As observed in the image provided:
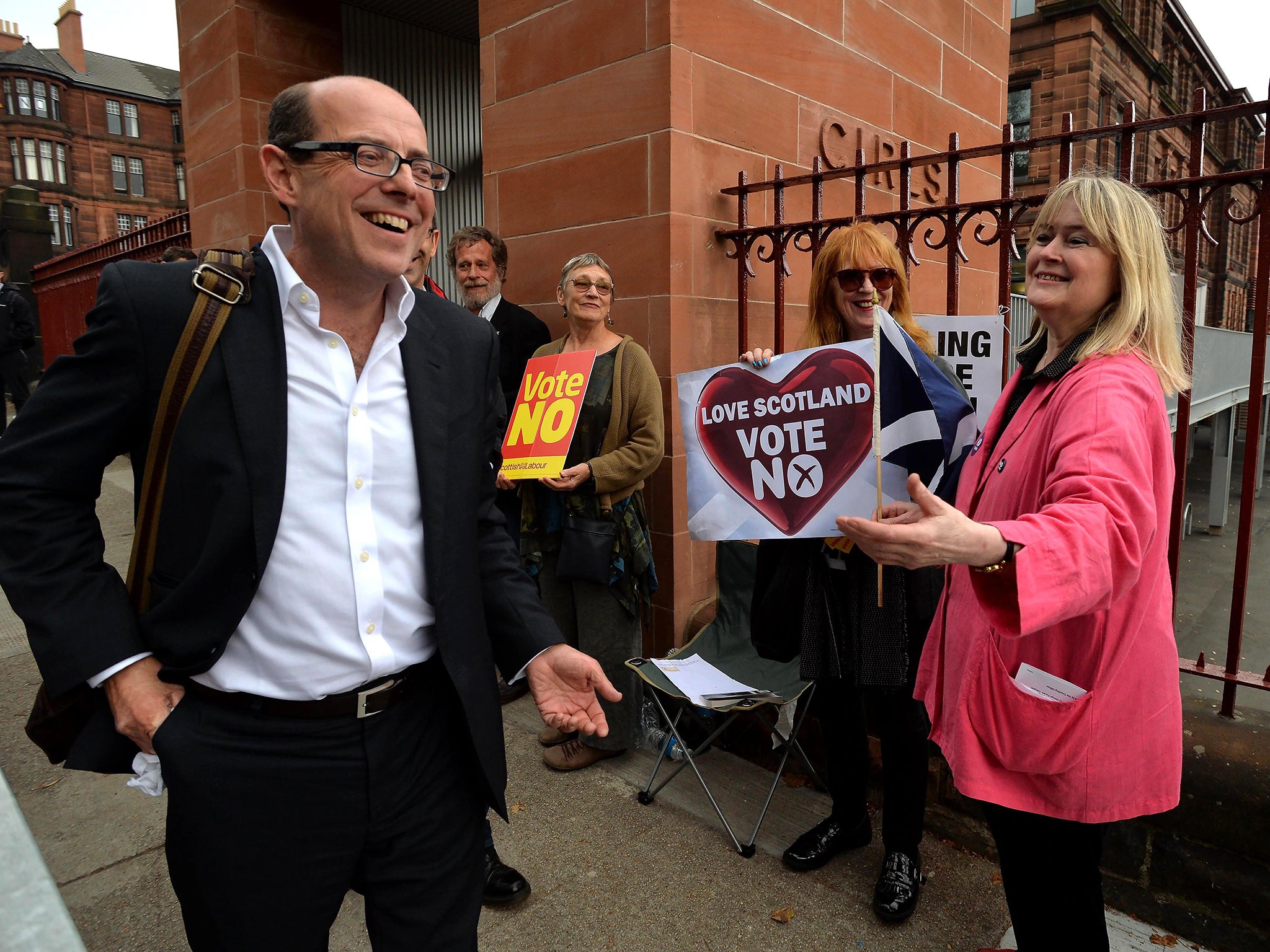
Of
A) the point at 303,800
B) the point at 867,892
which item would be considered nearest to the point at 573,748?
the point at 867,892

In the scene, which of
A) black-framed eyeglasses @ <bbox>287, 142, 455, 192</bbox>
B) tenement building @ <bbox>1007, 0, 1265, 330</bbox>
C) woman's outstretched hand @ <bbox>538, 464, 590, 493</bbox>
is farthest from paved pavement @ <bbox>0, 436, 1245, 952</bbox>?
tenement building @ <bbox>1007, 0, 1265, 330</bbox>

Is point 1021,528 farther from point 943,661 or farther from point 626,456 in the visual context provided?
point 626,456

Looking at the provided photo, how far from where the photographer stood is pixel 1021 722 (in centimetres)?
176

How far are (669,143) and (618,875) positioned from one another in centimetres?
311

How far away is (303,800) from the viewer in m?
1.50

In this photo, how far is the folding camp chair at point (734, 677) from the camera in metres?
3.16

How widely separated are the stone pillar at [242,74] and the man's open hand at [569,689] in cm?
572

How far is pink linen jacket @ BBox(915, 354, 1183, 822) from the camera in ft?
4.94

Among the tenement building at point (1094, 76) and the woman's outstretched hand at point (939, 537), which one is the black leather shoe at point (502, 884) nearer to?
the woman's outstretched hand at point (939, 537)

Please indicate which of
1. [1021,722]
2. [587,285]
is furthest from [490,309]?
[1021,722]

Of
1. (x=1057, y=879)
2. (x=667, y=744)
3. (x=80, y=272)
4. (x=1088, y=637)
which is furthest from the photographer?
(x=80, y=272)

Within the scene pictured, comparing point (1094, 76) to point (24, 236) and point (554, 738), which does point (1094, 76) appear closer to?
point (554, 738)

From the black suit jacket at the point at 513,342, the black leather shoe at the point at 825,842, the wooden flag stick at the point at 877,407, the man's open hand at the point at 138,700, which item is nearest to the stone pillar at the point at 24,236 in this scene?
the black suit jacket at the point at 513,342

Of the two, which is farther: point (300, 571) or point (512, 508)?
point (512, 508)
